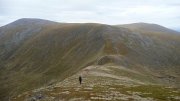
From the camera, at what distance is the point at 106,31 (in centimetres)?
18100

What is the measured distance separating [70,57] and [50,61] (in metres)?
21.5

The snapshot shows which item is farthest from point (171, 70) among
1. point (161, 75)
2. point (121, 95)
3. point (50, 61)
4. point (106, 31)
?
point (121, 95)

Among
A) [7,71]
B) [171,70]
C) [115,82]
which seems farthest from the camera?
[7,71]

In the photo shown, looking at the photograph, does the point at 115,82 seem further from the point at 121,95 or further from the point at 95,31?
the point at 95,31

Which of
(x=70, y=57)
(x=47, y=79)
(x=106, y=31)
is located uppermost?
(x=106, y=31)

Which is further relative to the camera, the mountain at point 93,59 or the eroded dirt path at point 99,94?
the mountain at point 93,59

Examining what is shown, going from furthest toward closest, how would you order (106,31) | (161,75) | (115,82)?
1. (106,31)
2. (161,75)
3. (115,82)

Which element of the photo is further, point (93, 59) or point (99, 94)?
point (93, 59)

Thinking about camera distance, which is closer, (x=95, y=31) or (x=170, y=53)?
(x=170, y=53)

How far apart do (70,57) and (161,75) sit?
5455 centimetres

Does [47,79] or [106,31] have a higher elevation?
[106,31]

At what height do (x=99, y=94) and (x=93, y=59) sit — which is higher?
(x=93, y=59)

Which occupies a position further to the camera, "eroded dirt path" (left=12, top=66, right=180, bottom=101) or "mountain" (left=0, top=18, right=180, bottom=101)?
"mountain" (left=0, top=18, right=180, bottom=101)

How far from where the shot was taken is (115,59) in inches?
4665
